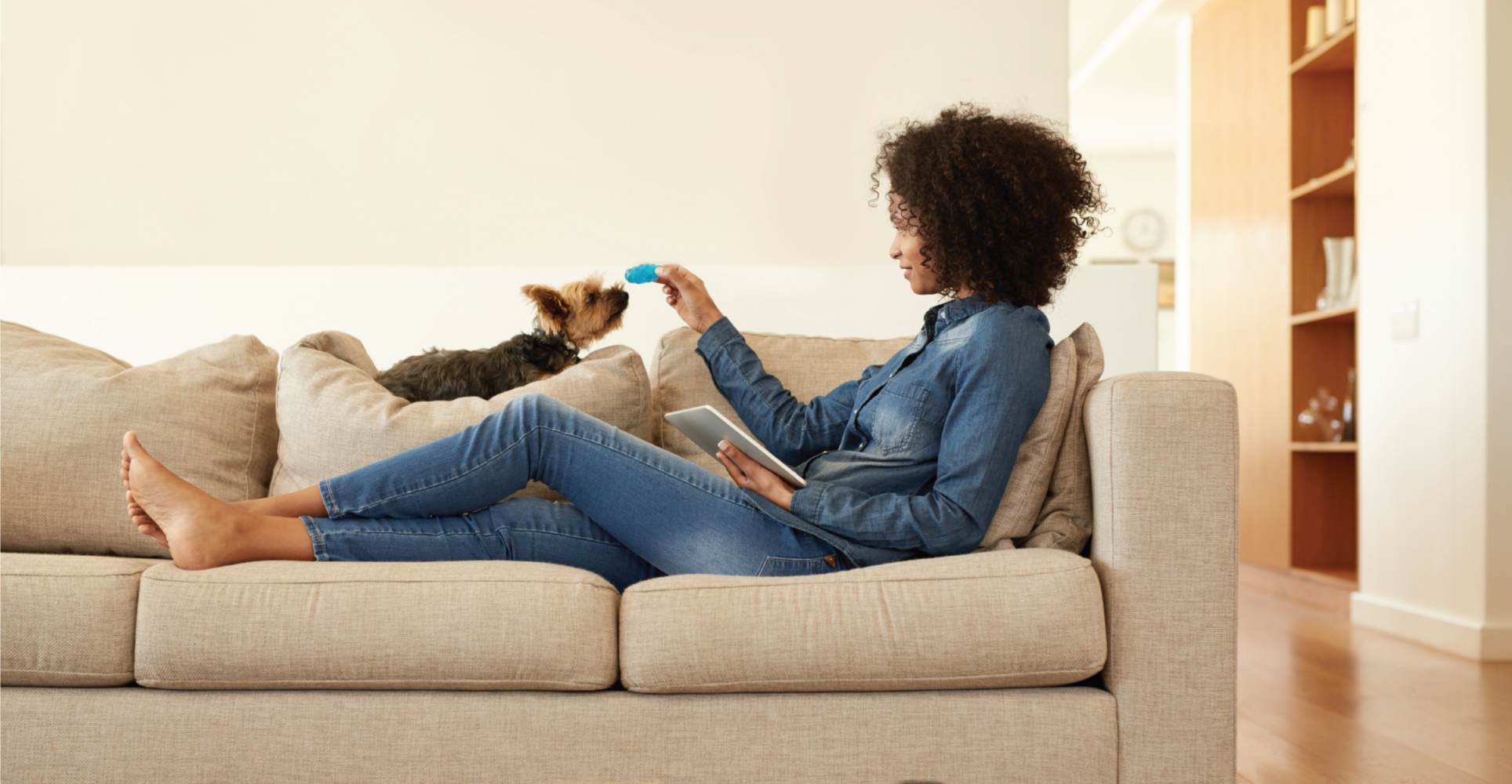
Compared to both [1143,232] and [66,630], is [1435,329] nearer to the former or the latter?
[66,630]

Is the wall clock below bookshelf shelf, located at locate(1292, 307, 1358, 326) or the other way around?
the other way around

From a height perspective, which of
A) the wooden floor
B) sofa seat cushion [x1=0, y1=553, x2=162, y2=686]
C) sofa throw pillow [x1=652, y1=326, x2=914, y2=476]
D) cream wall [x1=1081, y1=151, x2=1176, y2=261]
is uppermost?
cream wall [x1=1081, y1=151, x2=1176, y2=261]

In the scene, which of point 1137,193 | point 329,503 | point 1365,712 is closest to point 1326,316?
point 1365,712

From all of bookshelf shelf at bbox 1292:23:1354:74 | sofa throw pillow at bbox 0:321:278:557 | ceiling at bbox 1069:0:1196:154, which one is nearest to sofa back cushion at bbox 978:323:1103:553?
sofa throw pillow at bbox 0:321:278:557

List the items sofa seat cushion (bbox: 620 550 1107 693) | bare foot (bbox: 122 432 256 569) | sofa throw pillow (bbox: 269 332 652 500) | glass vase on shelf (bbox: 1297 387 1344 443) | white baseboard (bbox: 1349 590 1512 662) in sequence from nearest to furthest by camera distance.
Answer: sofa seat cushion (bbox: 620 550 1107 693)
bare foot (bbox: 122 432 256 569)
sofa throw pillow (bbox: 269 332 652 500)
white baseboard (bbox: 1349 590 1512 662)
glass vase on shelf (bbox: 1297 387 1344 443)

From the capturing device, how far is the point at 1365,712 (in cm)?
238

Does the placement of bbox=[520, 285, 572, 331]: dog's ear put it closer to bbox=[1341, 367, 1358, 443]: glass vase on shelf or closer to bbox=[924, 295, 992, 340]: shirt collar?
bbox=[924, 295, 992, 340]: shirt collar

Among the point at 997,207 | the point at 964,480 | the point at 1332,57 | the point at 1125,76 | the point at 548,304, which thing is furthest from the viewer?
the point at 1125,76

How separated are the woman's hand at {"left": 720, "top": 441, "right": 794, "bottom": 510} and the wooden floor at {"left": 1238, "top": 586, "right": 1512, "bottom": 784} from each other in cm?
105

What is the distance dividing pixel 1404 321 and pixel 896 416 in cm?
259

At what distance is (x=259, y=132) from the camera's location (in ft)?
10.9

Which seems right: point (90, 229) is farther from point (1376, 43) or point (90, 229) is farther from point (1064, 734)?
point (1376, 43)

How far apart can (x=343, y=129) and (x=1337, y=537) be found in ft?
14.0

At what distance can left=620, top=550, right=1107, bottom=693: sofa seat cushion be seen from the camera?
1.38 m
